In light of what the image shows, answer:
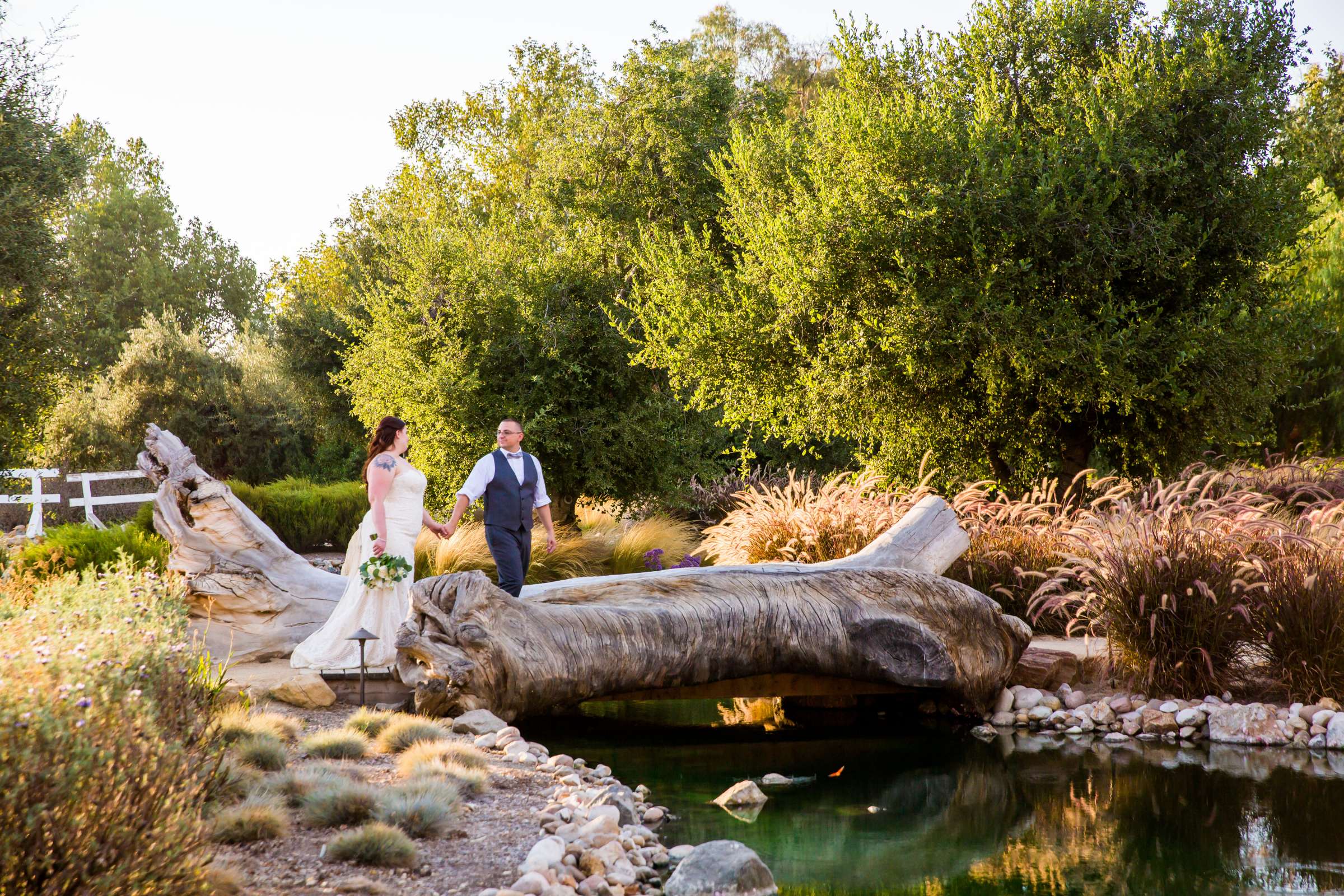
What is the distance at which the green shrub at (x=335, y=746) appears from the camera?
5.39 meters

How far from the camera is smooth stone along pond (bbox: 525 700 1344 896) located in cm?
470

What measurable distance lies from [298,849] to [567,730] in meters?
3.57

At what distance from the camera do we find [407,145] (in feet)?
78.7

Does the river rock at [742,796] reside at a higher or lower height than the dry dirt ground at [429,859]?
lower

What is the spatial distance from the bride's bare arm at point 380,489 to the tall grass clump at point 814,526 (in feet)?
12.2

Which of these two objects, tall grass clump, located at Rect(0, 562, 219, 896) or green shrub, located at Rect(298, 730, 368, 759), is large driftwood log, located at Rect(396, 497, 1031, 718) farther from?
tall grass clump, located at Rect(0, 562, 219, 896)

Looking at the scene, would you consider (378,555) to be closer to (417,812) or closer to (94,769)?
(417,812)

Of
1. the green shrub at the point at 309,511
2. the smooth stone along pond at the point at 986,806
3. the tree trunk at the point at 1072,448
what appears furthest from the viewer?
the green shrub at the point at 309,511

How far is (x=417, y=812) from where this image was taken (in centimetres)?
426

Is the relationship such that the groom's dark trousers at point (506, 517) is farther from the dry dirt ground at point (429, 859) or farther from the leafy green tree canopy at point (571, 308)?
the leafy green tree canopy at point (571, 308)

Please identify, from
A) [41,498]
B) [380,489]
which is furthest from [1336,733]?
[41,498]

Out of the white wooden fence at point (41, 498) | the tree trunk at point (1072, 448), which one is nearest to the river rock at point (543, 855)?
the tree trunk at point (1072, 448)

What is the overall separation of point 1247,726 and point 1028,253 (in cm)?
528

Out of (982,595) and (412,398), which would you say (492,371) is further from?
(982,595)
